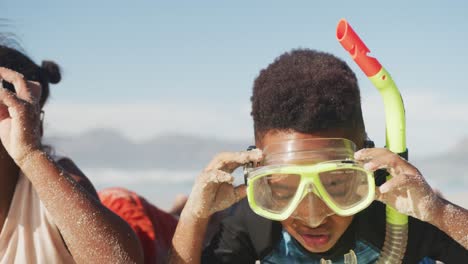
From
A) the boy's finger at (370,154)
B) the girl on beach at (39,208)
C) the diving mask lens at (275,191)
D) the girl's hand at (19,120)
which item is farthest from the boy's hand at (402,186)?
the girl's hand at (19,120)

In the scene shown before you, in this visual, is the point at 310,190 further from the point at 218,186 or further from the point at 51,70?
the point at 51,70

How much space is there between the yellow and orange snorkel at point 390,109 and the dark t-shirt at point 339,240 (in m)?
0.14

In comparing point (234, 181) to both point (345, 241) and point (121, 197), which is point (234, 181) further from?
point (121, 197)

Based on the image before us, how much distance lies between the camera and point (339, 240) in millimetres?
3273

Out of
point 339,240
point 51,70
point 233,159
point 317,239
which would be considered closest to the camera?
point 233,159

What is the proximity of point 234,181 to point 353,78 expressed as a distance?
696 millimetres

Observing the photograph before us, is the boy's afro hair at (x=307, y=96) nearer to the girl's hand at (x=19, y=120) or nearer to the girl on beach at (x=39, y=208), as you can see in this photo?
the girl on beach at (x=39, y=208)

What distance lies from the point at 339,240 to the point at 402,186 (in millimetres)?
572

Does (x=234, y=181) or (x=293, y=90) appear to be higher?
(x=293, y=90)

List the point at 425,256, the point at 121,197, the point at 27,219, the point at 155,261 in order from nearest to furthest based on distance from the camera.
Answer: the point at 425,256
the point at 27,219
the point at 155,261
the point at 121,197

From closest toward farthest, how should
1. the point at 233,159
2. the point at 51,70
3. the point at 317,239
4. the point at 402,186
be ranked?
1. the point at 402,186
2. the point at 233,159
3. the point at 317,239
4. the point at 51,70

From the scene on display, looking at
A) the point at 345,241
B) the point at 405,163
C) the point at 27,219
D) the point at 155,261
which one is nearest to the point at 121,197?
the point at 155,261

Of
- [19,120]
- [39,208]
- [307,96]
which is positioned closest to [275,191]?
[307,96]

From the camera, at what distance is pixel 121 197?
5.17 meters
